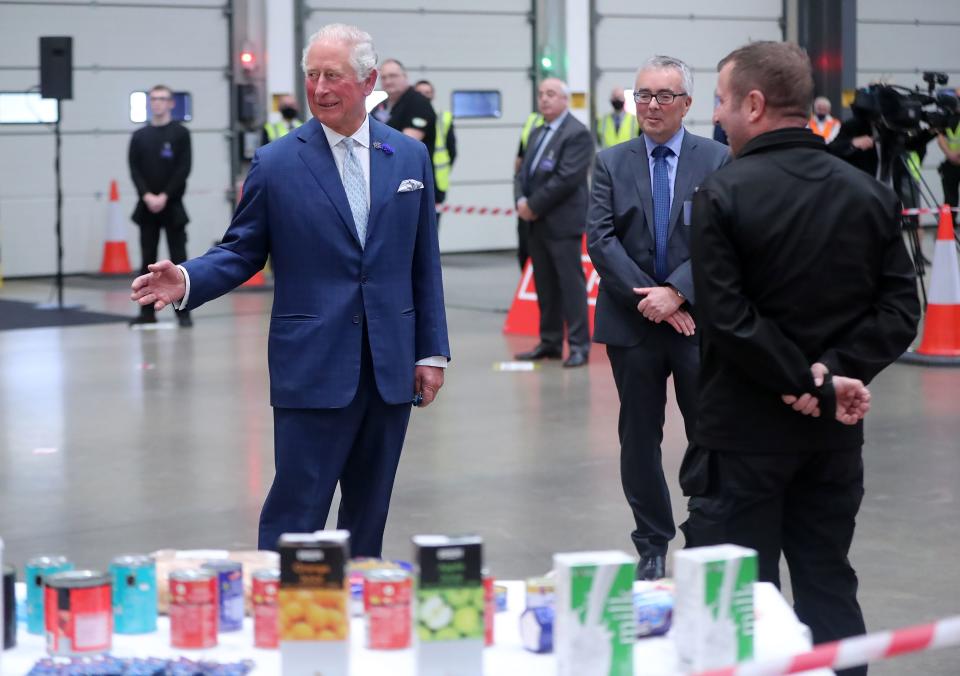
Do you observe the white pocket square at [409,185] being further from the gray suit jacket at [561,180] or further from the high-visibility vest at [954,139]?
the high-visibility vest at [954,139]

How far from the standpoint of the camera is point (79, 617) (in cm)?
256

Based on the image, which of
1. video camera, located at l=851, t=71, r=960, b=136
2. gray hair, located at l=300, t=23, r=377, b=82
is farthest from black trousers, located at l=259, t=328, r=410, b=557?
video camera, located at l=851, t=71, r=960, b=136

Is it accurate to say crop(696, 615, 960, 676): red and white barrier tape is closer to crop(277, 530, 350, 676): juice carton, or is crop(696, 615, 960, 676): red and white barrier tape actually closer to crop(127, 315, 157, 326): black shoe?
crop(277, 530, 350, 676): juice carton

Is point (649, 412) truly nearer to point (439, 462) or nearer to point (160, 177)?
point (439, 462)

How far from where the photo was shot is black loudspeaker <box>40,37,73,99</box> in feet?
42.0

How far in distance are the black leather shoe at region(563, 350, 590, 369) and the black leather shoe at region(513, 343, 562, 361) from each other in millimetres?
246

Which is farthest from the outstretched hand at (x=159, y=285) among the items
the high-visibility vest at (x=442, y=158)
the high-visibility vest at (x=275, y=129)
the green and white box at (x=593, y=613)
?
the high-visibility vest at (x=275, y=129)

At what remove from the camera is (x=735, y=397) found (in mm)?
3387

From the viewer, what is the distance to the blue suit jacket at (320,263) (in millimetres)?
3836


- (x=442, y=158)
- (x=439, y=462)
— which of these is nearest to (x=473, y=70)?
(x=442, y=158)

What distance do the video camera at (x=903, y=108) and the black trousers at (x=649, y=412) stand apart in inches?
255

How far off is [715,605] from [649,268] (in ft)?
8.79

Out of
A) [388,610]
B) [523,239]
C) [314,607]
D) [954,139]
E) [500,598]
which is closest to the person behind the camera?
[314,607]

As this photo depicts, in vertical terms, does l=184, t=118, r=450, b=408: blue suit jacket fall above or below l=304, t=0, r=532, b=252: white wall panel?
below
